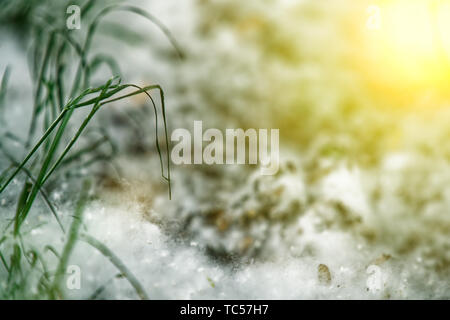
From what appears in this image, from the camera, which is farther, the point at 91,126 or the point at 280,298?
the point at 91,126

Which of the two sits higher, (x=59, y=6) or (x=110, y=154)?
(x=59, y=6)

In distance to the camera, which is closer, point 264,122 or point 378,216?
point 378,216

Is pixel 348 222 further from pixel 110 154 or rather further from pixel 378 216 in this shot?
pixel 110 154

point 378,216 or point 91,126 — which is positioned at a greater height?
point 91,126

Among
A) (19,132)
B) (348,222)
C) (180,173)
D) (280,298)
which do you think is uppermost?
(19,132)

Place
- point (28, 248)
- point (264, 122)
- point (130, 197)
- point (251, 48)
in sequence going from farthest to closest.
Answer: point (251, 48) → point (264, 122) → point (130, 197) → point (28, 248)

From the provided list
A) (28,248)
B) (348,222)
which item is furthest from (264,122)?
(28,248)

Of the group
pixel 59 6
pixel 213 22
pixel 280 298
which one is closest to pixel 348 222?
pixel 280 298

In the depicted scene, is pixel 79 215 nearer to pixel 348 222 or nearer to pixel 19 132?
pixel 19 132

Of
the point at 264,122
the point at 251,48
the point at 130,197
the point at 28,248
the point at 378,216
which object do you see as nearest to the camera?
the point at 28,248
